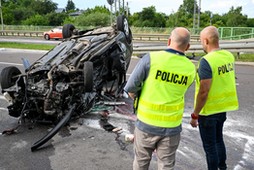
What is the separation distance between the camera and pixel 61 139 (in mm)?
4348

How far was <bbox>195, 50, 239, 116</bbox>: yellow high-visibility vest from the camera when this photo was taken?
2792mm

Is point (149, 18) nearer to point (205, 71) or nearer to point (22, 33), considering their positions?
point (22, 33)

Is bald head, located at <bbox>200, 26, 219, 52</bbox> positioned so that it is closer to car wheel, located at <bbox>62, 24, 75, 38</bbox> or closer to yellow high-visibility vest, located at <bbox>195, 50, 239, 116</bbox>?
yellow high-visibility vest, located at <bbox>195, 50, 239, 116</bbox>

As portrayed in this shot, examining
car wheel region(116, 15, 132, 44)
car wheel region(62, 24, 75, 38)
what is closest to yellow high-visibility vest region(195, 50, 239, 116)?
car wheel region(116, 15, 132, 44)

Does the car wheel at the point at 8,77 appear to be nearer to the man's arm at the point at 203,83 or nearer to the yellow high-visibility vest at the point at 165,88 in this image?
the yellow high-visibility vest at the point at 165,88

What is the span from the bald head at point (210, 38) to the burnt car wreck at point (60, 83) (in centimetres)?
233

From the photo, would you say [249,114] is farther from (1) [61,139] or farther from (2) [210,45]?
(1) [61,139]

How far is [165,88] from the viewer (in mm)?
2359

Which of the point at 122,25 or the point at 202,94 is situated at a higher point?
the point at 122,25

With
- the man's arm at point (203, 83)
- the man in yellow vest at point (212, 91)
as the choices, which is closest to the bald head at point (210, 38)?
the man in yellow vest at point (212, 91)

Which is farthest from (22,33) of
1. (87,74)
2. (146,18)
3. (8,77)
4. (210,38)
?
(210,38)

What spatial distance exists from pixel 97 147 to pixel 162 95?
201cm

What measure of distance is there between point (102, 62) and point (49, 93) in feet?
4.88

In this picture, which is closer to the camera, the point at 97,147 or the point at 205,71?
the point at 205,71
